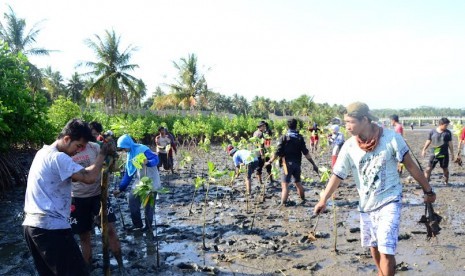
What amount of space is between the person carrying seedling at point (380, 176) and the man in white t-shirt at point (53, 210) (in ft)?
7.81

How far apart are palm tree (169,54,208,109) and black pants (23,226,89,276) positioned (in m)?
40.3

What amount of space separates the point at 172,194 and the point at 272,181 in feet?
10.2

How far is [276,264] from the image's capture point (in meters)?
4.95

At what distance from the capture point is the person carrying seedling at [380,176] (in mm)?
3412

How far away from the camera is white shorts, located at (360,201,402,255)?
338 cm

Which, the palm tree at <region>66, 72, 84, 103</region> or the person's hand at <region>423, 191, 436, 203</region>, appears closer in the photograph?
the person's hand at <region>423, 191, 436, 203</region>

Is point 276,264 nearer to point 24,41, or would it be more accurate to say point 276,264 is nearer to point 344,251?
point 344,251

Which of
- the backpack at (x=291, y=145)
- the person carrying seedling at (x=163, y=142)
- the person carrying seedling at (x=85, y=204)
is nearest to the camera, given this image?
the person carrying seedling at (x=85, y=204)

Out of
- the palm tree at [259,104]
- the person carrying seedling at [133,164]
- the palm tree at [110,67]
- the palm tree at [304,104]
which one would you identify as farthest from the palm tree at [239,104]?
the person carrying seedling at [133,164]

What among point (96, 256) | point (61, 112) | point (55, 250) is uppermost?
point (61, 112)

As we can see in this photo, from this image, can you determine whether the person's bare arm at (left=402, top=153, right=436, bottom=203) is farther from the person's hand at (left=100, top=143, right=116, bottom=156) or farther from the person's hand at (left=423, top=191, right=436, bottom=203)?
the person's hand at (left=100, top=143, right=116, bottom=156)

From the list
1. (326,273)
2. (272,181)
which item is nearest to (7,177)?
(272,181)

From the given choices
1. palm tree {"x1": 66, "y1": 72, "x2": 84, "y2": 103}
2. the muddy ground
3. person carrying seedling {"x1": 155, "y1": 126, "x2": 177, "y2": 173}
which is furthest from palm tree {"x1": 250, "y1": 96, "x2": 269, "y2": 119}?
the muddy ground

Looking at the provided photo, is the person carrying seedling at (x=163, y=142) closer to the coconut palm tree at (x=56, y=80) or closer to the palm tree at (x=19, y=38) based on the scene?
the palm tree at (x=19, y=38)
